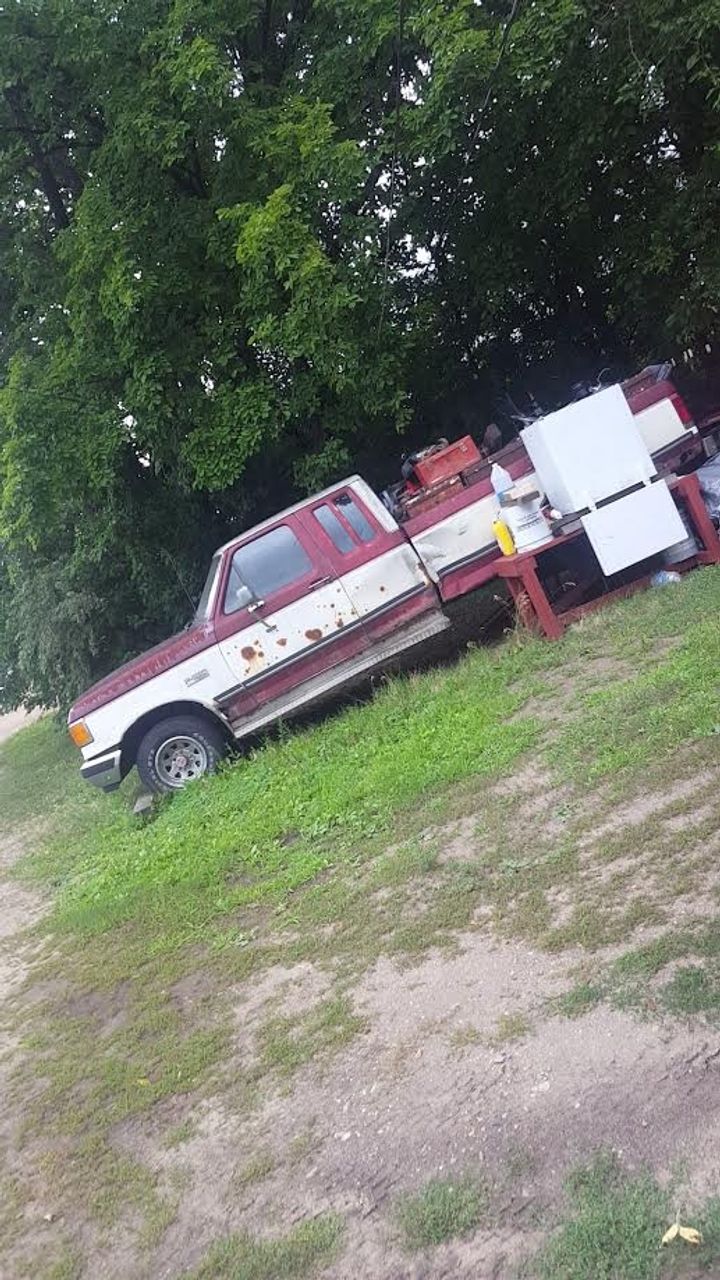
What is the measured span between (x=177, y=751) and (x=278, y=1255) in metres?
6.90

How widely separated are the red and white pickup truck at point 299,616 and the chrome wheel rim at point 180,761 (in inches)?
0.5

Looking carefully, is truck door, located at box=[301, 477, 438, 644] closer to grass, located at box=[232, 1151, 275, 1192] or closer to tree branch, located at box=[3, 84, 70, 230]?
tree branch, located at box=[3, 84, 70, 230]

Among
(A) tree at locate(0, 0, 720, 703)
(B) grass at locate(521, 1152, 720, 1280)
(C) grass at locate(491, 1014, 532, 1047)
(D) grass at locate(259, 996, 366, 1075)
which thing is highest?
(A) tree at locate(0, 0, 720, 703)

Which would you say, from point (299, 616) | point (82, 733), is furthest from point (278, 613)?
point (82, 733)

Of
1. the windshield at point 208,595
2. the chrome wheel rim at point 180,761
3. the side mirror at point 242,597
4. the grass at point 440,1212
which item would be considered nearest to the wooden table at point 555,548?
the side mirror at point 242,597

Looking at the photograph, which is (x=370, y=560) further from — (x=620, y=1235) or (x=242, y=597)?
(x=620, y=1235)

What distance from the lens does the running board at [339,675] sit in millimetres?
10086

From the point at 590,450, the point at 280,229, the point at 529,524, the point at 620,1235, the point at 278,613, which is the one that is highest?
the point at 280,229

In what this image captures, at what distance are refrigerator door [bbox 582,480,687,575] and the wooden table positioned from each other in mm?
159

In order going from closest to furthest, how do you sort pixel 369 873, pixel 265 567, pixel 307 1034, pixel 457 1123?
pixel 457 1123 < pixel 307 1034 < pixel 369 873 < pixel 265 567

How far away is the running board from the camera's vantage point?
10086 mm

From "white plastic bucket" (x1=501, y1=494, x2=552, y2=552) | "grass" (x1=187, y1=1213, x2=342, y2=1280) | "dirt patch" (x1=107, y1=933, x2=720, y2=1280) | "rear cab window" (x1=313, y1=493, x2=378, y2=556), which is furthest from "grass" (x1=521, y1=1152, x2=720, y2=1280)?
"rear cab window" (x1=313, y1=493, x2=378, y2=556)

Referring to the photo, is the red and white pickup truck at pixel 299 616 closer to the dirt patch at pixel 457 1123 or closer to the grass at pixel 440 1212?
the dirt patch at pixel 457 1123

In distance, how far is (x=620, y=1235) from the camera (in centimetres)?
298
